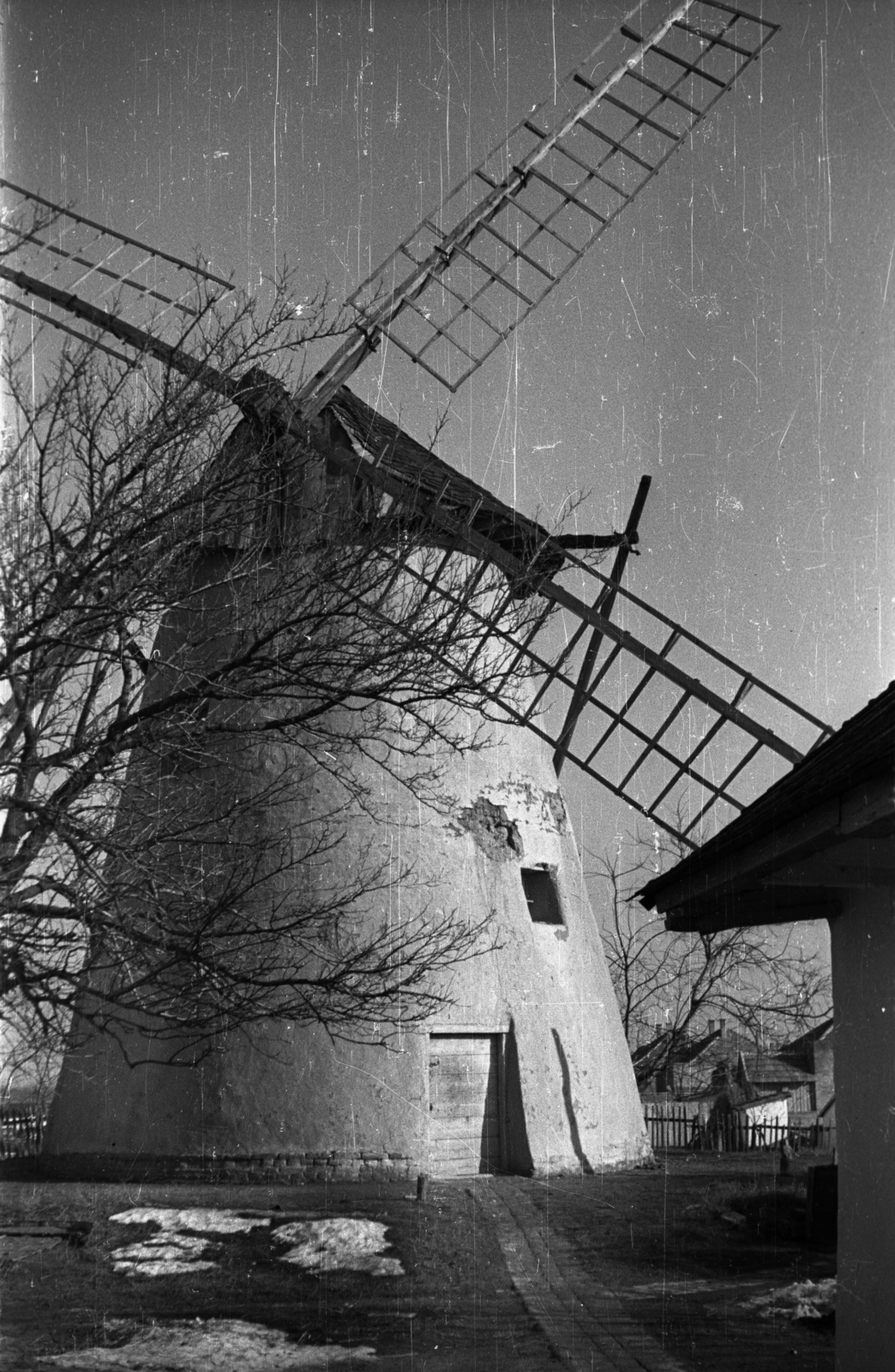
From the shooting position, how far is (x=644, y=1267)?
345 inches

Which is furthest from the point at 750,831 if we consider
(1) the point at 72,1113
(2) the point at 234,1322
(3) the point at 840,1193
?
(1) the point at 72,1113

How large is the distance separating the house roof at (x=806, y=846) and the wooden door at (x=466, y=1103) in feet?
14.8

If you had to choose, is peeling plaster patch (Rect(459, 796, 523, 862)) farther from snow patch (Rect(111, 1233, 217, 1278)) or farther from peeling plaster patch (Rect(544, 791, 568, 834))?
snow patch (Rect(111, 1233, 217, 1278))

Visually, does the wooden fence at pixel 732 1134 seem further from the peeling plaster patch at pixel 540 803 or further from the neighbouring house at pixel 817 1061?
the neighbouring house at pixel 817 1061

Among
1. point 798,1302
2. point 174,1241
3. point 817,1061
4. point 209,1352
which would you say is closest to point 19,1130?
point 174,1241

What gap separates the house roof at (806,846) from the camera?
14.4 ft

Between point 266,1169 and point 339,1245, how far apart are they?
1.67 metres

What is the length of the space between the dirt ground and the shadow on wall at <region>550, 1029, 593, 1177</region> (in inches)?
8.0

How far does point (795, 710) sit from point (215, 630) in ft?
20.2

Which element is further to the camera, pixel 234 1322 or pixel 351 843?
pixel 351 843

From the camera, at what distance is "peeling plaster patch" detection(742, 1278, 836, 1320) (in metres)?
7.06

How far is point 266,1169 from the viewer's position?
10406 mm

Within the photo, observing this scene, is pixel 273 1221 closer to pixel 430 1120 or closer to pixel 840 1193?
pixel 430 1120

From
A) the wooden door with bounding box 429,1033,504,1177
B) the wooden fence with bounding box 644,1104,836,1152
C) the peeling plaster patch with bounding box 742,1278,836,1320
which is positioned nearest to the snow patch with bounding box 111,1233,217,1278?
the wooden door with bounding box 429,1033,504,1177
